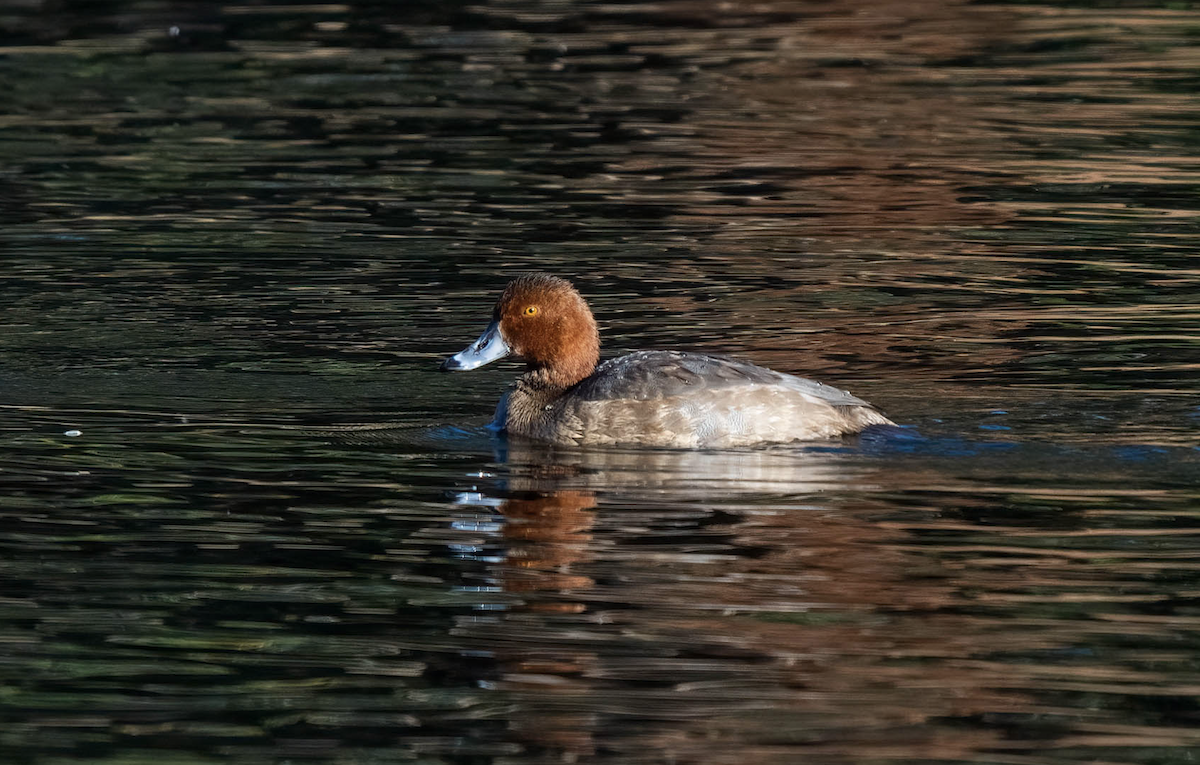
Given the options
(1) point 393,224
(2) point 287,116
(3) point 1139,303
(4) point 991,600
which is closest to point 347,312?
(1) point 393,224

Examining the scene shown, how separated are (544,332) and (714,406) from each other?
4.00ft

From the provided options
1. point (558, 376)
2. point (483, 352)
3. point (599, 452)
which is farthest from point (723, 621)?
point (483, 352)

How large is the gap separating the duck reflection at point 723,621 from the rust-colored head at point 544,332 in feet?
4.27

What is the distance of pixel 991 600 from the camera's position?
25.1 feet

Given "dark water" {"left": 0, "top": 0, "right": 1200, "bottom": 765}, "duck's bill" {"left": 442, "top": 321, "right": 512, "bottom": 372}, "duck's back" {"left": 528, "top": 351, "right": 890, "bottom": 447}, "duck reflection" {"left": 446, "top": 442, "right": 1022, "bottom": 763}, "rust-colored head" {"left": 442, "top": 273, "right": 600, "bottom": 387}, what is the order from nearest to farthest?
1. "duck reflection" {"left": 446, "top": 442, "right": 1022, "bottom": 763}
2. "dark water" {"left": 0, "top": 0, "right": 1200, "bottom": 765}
3. "duck's back" {"left": 528, "top": 351, "right": 890, "bottom": 447}
4. "rust-colored head" {"left": 442, "top": 273, "right": 600, "bottom": 387}
5. "duck's bill" {"left": 442, "top": 321, "right": 512, "bottom": 372}

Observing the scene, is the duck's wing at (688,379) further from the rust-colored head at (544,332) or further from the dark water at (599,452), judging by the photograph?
the rust-colored head at (544,332)

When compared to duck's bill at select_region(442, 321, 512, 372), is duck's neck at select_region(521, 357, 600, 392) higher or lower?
lower

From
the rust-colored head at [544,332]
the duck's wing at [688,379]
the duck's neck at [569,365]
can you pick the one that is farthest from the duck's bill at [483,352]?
the duck's wing at [688,379]

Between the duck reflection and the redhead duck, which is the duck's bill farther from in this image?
the duck reflection

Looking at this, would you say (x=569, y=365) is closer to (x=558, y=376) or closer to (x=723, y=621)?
(x=558, y=376)

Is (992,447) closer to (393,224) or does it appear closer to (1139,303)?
(1139,303)

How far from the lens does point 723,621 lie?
747 centimetres

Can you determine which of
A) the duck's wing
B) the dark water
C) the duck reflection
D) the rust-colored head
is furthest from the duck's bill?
the duck reflection

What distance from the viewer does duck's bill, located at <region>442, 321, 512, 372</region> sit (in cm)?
1111
